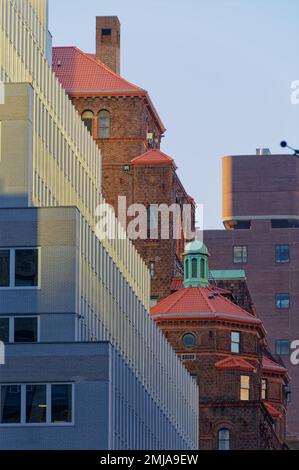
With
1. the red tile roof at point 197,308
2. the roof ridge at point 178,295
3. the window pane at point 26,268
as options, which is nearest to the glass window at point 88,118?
the roof ridge at point 178,295

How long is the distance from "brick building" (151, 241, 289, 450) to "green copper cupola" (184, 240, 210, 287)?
822mm

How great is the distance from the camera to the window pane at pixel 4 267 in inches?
3157

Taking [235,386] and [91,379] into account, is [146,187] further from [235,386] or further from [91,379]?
[91,379]

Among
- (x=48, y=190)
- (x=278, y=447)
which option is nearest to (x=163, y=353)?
(x=48, y=190)

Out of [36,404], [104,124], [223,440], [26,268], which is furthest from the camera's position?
[104,124]

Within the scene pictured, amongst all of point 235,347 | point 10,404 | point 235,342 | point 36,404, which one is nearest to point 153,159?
point 235,342

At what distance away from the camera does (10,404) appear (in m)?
76.1

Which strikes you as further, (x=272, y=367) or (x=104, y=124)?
(x=272, y=367)

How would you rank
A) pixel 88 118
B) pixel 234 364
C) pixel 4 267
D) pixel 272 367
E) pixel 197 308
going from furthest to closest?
pixel 272 367, pixel 88 118, pixel 197 308, pixel 234 364, pixel 4 267

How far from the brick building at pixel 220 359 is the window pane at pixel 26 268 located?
69.6m

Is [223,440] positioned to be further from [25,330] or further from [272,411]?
[25,330]

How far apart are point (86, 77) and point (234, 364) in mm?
27196

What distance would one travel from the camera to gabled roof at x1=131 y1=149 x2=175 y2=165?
160 meters

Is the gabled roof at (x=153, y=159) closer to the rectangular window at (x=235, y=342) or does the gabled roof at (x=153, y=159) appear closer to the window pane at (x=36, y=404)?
the rectangular window at (x=235, y=342)
